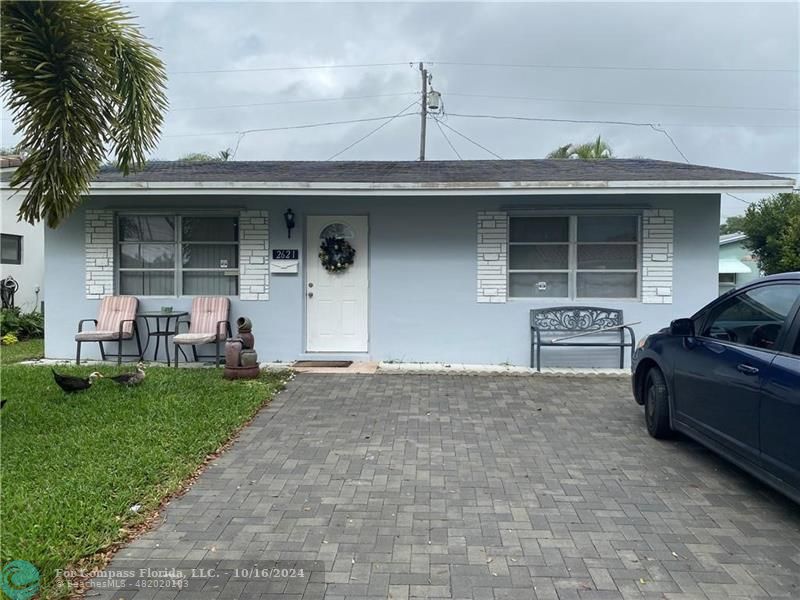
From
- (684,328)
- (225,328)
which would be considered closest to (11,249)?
(225,328)

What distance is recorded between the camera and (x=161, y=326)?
344 inches

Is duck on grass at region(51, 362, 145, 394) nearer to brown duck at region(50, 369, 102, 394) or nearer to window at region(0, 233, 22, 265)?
brown duck at region(50, 369, 102, 394)

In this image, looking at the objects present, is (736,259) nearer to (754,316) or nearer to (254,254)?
(254,254)

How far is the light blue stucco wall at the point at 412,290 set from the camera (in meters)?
8.48

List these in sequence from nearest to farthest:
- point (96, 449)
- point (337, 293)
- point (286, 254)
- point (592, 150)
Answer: point (96, 449), point (286, 254), point (337, 293), point (592, 150)

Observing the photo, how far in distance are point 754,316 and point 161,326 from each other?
7940 mm

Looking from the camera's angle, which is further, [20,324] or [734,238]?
[734,238]

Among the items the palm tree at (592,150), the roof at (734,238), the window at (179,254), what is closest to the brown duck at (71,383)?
the window at (179,254)

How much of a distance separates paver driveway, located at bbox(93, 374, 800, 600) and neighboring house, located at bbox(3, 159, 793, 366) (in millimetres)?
3056

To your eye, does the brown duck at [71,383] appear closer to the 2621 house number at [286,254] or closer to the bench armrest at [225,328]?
the bench armrest at [225,328]

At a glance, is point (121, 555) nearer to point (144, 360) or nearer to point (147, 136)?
point (147, 136)

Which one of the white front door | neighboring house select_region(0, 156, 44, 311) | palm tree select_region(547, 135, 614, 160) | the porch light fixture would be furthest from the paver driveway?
palm tree select_region(547, 135, 614, 160)

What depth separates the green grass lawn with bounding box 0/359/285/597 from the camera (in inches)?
124

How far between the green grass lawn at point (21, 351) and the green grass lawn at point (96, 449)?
83.4 inches
